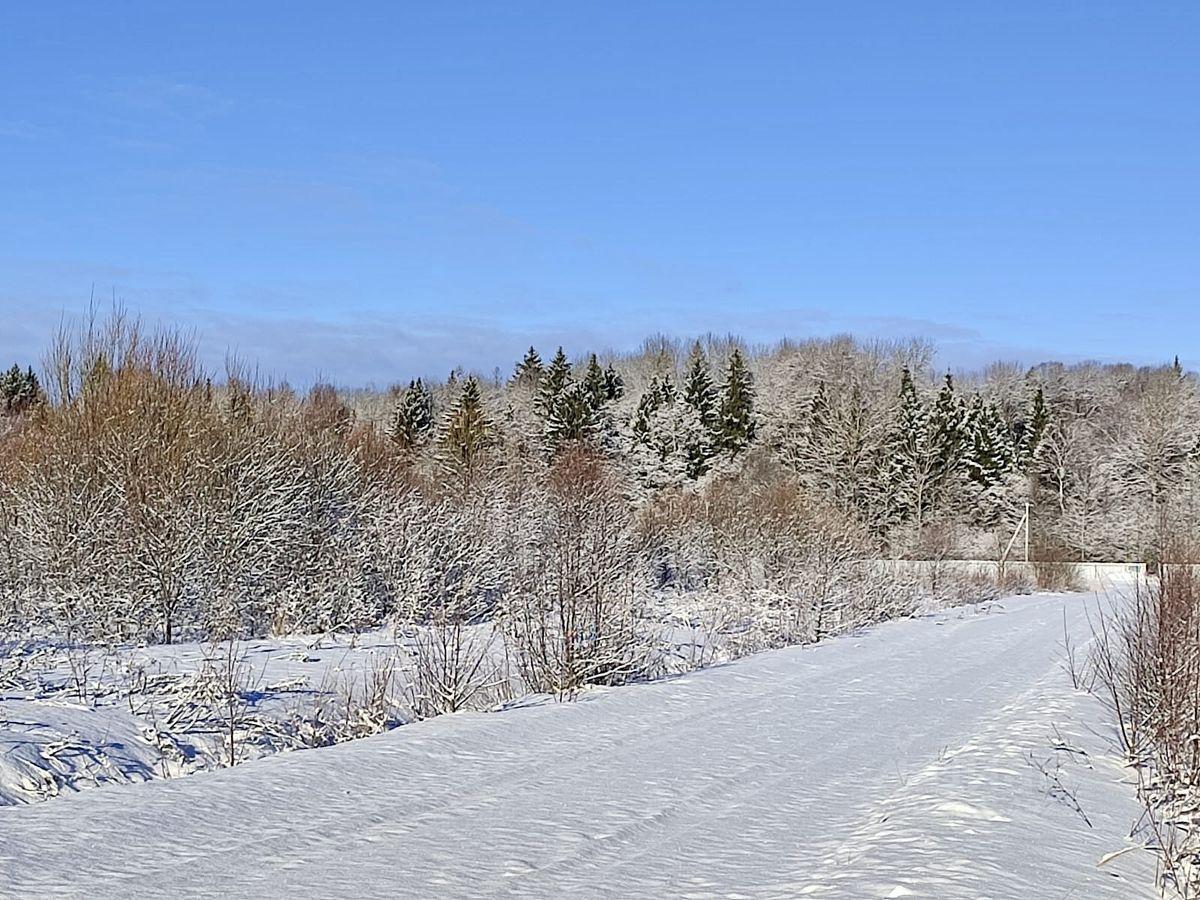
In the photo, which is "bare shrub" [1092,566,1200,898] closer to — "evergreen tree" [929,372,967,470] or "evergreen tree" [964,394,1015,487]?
"evergreen tree" [929,372,967,470]

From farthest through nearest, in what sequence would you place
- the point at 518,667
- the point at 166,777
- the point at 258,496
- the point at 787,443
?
1. the point at 787,443
2. the point at 258,496
3. the point at 518,667
4. the point at 166,777

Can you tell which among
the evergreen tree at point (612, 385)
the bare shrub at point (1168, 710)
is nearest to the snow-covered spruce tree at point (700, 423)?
the evergreen tree at point (612, 385)

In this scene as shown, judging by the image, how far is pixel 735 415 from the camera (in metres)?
52.5

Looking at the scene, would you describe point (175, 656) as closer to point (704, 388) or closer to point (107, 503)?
point (107, 503)

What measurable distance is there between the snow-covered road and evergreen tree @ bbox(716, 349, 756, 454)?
38424mm

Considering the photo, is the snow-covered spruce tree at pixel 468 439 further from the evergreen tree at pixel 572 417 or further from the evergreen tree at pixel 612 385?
the evergreen tree at pixel 612 385

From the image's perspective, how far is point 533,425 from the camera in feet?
185

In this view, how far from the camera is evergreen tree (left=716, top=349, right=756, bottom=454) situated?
51844 mm

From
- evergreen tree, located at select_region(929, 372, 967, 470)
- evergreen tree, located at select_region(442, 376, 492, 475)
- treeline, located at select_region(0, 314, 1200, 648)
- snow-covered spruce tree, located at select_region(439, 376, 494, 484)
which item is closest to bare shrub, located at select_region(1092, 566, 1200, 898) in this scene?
treeline, located at select_region(0, 314, 1200, 648)

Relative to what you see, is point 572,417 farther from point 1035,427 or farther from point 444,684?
point 444,684

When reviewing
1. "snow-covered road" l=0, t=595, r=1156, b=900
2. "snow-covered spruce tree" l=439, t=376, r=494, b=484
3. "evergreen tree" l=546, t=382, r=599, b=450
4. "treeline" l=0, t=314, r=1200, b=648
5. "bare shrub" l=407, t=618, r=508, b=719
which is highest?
"evergreen tree" l=546, t=382, r=599, b=450

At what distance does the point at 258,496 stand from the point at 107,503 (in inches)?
93.0

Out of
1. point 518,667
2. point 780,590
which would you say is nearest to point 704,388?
point 780,590

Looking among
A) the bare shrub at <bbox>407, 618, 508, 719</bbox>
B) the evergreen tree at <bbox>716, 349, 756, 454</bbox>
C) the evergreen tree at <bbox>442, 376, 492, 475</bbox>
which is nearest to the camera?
the bare shrub at <bbox>407, 618, 508, 719</bbox>
